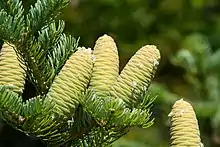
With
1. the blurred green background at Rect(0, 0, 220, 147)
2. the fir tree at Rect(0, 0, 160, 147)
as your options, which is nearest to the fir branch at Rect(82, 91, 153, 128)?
the fir tree at Rect(0, 0, 160, 147)

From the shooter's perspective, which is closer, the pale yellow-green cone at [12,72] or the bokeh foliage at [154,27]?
the pale yellow-green cone at [12,72]

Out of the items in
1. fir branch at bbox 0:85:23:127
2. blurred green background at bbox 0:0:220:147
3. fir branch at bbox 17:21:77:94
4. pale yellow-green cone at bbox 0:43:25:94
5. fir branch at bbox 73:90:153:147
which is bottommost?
fir branch at bbox 0:85:23:127

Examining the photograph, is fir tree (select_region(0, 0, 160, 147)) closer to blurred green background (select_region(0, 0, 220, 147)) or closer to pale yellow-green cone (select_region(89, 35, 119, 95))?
pale yellow-green cone (select_region(89, 35, 119, 95))

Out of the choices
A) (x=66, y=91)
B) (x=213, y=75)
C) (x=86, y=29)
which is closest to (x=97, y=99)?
(x=66, y=91)

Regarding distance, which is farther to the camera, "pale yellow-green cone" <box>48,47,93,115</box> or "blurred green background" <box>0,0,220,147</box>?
"blurred green background" <box>0,0,220,147</box>

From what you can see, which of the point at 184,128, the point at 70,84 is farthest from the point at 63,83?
the point at 184,128

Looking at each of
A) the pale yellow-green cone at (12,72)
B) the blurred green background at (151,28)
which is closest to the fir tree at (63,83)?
the pale yellow-green cone at (12,72)

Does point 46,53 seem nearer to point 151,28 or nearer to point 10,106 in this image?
point 10,106

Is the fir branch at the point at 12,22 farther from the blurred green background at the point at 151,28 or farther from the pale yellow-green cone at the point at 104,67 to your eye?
the blurred green background at the point at 151,28
